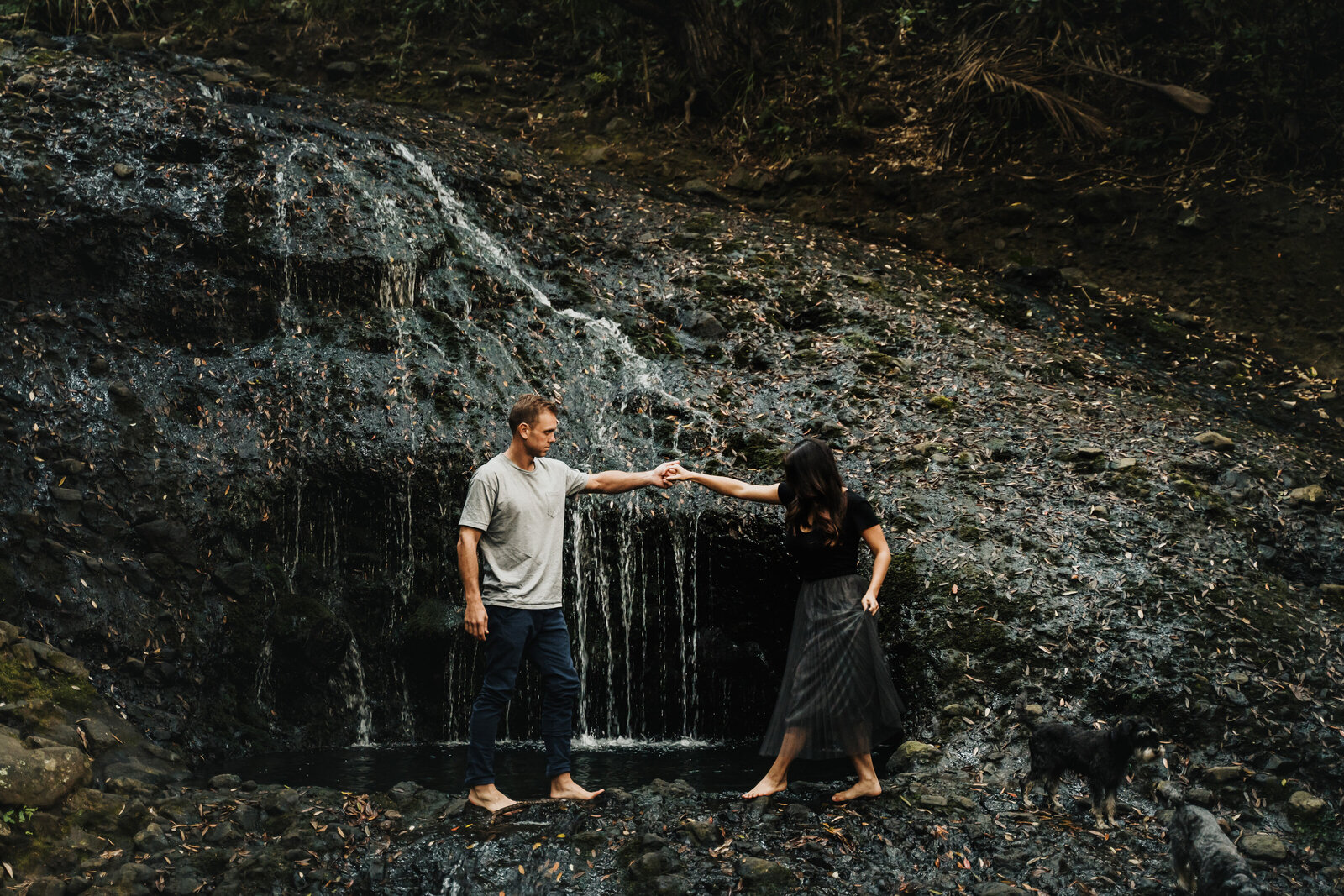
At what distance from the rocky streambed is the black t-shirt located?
1.24m

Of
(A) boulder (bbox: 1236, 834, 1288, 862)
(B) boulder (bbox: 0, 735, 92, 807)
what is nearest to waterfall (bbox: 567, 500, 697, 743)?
(B) boulder (bbox: 0, 735, 92, 807)

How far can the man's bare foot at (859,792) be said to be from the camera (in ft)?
16.4

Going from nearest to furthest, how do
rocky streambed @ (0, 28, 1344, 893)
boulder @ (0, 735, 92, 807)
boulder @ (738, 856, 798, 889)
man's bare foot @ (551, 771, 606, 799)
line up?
1. boulder @ (738, 856, 798, 889)
2. boulder @ (0, 735, 92, 807)
3. rocky streambed @ (0, 28, 1344, 893)
4. man's bare foot @ (551, 771, 606, 799)

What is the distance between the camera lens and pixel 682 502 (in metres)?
7.68

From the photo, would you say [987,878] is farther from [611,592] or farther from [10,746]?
[10,746]

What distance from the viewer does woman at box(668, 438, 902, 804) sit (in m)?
4.89

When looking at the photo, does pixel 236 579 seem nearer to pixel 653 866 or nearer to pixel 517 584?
pixel 517 584

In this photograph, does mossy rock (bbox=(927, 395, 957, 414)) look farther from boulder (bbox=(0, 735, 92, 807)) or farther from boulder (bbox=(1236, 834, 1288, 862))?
boulder (bbox=(0, 735, 92, 807))

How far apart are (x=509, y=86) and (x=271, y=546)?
10.00 metres

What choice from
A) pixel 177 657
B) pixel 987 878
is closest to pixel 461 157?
pixel 177 657

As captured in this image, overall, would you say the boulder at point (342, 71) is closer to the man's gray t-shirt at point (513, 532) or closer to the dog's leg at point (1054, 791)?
the man's gray t-shirt at point (513, 532)

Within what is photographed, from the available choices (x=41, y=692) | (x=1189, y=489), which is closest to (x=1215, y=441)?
(x=1189, y=489)

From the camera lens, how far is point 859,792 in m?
5.00

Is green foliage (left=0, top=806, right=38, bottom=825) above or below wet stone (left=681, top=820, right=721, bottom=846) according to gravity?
above
